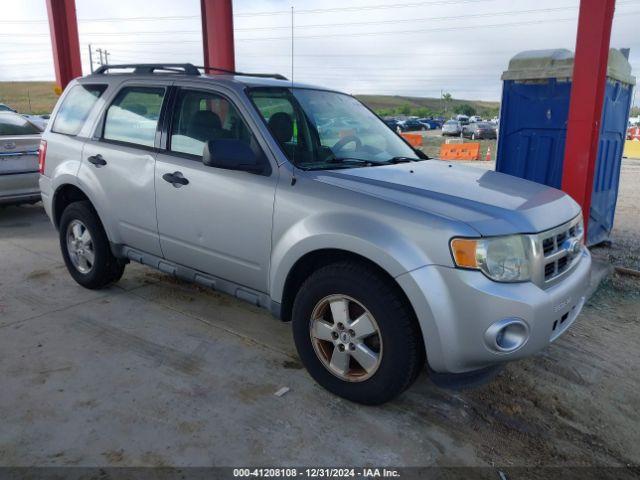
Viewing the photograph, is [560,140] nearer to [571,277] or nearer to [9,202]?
[571,277]

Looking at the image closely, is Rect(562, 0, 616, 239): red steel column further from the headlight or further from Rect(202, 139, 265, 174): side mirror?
Rect(202, 139, 265, 174): side mirror

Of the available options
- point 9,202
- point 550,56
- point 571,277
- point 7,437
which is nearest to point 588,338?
point 571,277

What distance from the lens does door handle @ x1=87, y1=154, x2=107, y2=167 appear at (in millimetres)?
4059

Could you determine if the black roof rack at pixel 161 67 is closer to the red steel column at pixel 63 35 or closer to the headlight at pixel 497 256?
the headlight at pixel 497 256

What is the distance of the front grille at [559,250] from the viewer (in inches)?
103

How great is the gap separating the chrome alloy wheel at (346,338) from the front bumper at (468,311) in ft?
1.03

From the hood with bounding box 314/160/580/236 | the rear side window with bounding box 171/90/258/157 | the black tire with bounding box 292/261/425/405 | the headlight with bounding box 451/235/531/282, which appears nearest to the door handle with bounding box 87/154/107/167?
the rear side window with bounding box 171/90/258/157

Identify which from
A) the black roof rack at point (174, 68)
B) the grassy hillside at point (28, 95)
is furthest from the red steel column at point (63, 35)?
the grassy hillside at point (28, 95)

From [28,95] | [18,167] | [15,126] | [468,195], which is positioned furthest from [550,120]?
[28,95]

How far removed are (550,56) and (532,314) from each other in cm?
403

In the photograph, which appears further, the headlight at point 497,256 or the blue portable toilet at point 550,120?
the blue portable toilet at point 550,120

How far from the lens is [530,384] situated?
3.17m

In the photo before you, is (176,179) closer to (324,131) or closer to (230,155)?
(230,155)

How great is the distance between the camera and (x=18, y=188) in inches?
273
